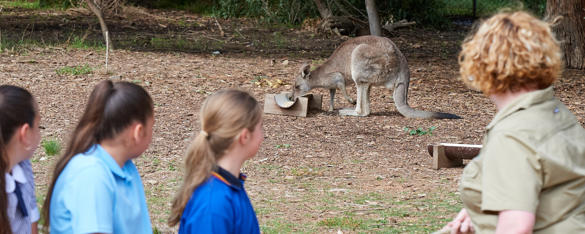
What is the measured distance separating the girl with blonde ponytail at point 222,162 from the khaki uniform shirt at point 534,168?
0.67 metres

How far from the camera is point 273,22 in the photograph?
53.7 feet

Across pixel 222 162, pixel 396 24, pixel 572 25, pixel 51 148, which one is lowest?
pixel 396 24

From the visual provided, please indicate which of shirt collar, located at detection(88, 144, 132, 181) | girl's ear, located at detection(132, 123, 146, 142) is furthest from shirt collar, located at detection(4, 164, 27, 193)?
girl's ear, located at detection(132, 123, 146, 142)

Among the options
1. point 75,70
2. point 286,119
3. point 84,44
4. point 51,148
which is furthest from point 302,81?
point 84,44

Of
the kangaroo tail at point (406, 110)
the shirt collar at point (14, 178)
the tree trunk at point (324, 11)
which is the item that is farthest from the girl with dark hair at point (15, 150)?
the tree trunk at point (324, 11)

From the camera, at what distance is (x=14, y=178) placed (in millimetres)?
2395

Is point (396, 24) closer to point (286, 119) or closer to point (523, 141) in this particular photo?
point (286, 119)

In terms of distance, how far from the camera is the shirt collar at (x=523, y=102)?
A: 1.89 m

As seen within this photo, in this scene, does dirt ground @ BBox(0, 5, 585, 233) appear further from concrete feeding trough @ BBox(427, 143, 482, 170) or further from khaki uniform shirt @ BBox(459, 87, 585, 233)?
khaki uniform shirt @ BBox(459, 87, 585, 233)

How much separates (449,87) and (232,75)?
9.38 ft

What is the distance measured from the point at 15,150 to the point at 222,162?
671 millimetres

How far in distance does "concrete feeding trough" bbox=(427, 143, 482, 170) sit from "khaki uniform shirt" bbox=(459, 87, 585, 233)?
3.40 metres

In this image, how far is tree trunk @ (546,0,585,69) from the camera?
11094 millimetres

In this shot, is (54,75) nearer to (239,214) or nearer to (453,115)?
(453,115)
